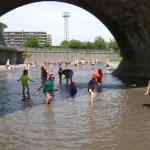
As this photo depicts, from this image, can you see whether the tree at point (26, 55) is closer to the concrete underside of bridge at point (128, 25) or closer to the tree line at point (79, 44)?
the tree line at point (79, 44)

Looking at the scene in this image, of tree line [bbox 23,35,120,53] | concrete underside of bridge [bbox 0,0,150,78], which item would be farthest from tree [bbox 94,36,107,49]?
concrete underside of bridge [bbox 0,0,150,78]

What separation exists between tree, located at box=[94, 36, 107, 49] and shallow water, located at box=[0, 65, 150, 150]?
14521cm

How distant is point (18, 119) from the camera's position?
39.4 feet

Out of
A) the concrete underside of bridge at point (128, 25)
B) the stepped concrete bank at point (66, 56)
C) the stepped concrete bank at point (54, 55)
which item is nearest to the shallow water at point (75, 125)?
the concrete underside of bridge at point (128, 25)

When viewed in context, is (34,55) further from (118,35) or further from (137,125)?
(137,125)

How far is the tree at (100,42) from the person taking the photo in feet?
528

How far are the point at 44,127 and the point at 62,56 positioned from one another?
110 metres

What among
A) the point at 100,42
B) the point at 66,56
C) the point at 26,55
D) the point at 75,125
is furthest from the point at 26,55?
the point at 75,125

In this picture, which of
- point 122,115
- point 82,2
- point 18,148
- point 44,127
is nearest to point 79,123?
point 44,127

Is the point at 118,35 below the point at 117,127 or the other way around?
the other way around

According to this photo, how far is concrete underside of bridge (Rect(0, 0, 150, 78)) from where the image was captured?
27325mm

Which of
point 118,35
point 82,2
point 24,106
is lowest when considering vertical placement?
point 24,106

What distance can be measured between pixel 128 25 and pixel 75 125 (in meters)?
22.0

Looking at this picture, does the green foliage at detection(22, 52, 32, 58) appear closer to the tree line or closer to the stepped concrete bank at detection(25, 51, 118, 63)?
the stepped concrete bank at detection(25, 51, 118, 63)
